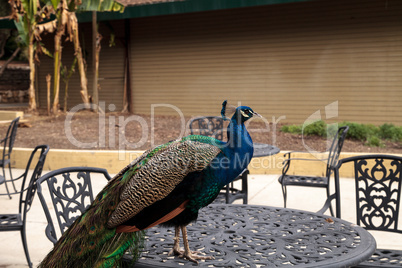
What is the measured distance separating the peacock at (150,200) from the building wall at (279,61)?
943 centimetres

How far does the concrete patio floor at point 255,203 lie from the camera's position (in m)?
4.14

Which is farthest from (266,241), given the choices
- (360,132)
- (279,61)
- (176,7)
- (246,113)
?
(176,7)

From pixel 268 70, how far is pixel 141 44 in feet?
14.4

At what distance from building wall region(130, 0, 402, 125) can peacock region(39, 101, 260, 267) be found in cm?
943

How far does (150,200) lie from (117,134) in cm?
814

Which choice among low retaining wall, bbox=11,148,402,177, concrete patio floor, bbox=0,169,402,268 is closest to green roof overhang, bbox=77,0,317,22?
low retaining wall, bbox=11,148,402,177

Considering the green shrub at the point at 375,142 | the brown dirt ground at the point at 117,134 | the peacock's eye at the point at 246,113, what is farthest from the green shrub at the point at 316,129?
the peacock's eye at the point at 246,113

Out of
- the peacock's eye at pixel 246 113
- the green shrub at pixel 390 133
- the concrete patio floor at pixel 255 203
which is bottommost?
the concrete patio floor at pixel 255 203

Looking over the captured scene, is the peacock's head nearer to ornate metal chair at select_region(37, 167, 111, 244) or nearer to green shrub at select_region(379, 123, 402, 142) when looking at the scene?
ornate metal chair at select_region(37, 167, 111, 244)

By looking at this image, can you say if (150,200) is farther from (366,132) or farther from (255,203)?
(366,132)

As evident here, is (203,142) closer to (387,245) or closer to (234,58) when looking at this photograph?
(387,245)

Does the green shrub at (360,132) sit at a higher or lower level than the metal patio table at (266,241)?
higher

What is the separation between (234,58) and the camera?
1234cm

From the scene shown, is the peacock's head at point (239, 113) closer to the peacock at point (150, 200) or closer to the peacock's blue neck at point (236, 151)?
the peacock's blue neck at point (236, 151)
